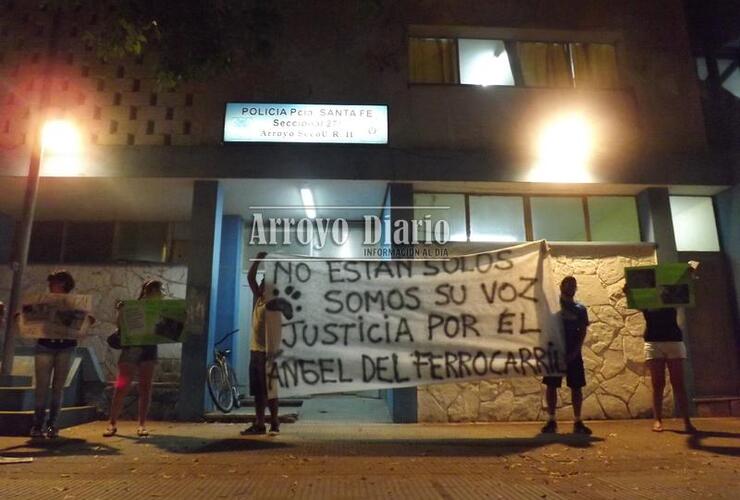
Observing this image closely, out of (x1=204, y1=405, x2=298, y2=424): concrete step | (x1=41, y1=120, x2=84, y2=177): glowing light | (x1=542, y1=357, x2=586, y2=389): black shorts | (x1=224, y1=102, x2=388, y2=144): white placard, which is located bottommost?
(x1=204, y1=405, x2=298, y2=424): concrete step

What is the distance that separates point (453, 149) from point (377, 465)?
5.12 m

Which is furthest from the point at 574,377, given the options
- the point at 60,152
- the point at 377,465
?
the point at 60,152

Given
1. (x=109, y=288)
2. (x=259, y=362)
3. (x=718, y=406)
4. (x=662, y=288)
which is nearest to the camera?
(x=259, y=362)

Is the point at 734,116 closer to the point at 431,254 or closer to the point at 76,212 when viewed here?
the point at 431,254

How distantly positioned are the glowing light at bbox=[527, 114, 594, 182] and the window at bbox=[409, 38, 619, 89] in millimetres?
813

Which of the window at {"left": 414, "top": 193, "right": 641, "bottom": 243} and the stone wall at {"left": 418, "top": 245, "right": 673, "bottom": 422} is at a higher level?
the window at {"left": 414, "top": 193, "right": 641, "bottom": 243}

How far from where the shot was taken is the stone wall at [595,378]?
7172 millimetres

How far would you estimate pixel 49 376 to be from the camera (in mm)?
5434

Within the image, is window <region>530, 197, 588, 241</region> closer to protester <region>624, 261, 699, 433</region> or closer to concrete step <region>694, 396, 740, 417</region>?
protester <region>624, 261, 699, 433</region>

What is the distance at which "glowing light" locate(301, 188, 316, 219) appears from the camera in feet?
27.5

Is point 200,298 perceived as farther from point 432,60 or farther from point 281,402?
point 432,60

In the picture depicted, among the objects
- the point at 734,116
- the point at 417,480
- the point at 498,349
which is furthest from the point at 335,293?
the point at 734,116

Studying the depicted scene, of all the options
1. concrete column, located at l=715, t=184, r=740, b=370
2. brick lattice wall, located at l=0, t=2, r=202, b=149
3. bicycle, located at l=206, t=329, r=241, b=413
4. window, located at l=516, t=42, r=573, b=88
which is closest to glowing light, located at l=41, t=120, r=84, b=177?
brick lattice wall, located at l=0, t=2, r=202, b=149

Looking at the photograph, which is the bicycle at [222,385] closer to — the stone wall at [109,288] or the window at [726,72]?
Answer: the stone wall at [109,288]
